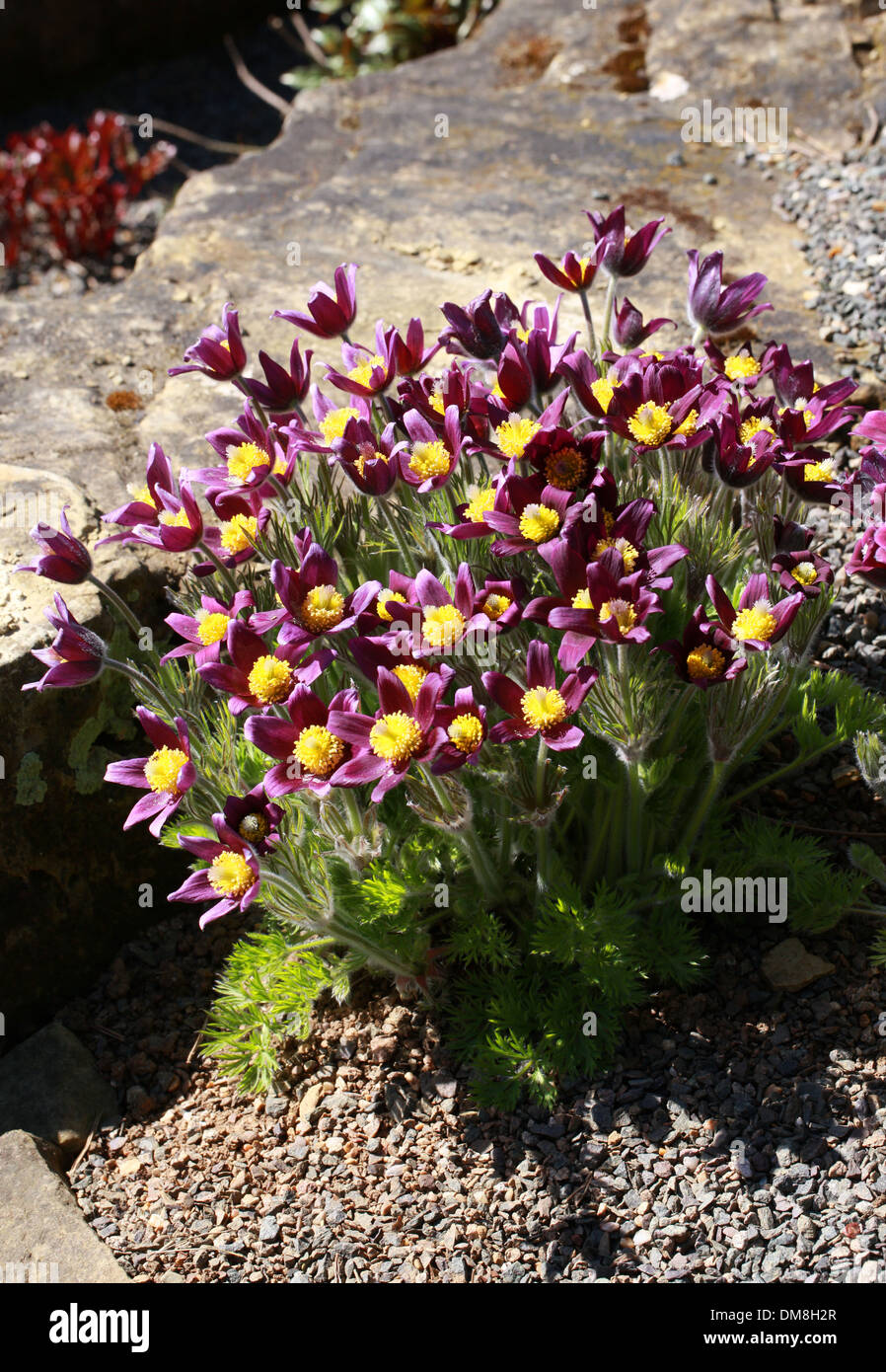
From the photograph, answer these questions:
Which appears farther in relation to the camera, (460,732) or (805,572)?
(805,572)

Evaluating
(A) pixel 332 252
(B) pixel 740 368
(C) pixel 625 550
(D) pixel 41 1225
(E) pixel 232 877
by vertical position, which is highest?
(A) pixel 332 252

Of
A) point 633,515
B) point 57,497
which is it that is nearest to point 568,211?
point 57,497

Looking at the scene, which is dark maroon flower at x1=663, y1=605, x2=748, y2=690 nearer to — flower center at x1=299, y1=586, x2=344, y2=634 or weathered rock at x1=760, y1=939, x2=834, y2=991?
flower center at x1=299, y1=586, x2=344, y2=634

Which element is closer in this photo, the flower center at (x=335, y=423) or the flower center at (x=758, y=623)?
the flower center at (x=758, y=623)

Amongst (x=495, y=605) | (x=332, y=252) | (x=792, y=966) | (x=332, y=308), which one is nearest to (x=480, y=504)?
(x=495, y=605)

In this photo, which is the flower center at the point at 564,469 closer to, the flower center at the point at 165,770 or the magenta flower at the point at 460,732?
the magenta flower at the point at 460,732

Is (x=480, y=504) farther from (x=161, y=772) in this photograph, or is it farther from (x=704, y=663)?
(x=161, y=772)

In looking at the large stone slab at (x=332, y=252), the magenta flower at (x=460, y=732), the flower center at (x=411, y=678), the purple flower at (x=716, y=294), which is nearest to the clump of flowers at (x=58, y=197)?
the large stone slab at (x=332, y=252)

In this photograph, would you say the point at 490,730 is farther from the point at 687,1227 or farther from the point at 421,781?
the point at 687,1227
